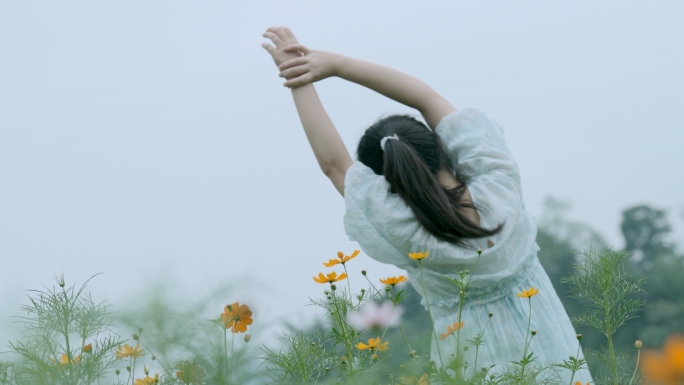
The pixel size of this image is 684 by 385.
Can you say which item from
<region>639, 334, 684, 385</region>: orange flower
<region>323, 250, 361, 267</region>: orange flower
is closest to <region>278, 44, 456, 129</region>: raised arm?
<region>323, 250, 361, 267</region>: orange flower

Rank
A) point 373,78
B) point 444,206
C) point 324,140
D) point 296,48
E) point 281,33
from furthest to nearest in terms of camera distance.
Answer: point 281,33, point 296,48, point 373,78, point 324,140, point 444,206

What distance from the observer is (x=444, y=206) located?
8.75ft

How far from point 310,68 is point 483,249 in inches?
39.5

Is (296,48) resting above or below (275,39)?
below

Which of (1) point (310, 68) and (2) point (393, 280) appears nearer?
(2) point (393, 280)

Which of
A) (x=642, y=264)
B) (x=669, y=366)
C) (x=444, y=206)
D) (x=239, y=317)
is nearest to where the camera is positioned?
(x=669, y=366)

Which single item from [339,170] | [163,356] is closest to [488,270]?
[339,170]

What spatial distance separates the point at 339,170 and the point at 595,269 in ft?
3.51

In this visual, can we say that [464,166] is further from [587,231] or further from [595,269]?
[587,231]

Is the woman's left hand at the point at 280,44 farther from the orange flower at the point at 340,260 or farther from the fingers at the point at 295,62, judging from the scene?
the orange flower at the point at 340,260

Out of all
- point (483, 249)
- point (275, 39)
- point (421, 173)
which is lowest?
point (483, 249)

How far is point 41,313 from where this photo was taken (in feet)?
6.13

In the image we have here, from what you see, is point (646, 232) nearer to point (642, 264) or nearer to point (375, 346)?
point (642, 264)

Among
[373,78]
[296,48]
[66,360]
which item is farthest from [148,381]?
→ [296,48]
